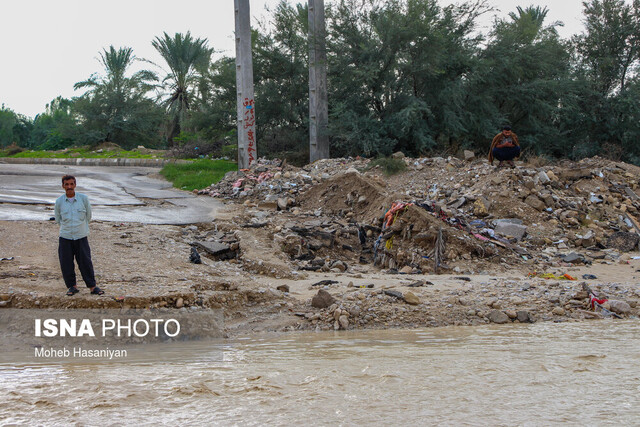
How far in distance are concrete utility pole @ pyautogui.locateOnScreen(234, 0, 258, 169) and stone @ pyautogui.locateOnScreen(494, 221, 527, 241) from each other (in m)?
9.11

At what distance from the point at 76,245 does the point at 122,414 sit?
278cm

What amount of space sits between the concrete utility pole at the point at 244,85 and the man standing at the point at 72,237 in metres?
12.2

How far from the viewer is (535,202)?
40.7 feet

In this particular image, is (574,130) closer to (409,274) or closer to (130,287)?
(409,274)

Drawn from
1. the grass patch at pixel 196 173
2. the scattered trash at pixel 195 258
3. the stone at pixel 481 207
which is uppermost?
the grass patch at pixel 196 173

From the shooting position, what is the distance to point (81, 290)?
6.49 meters

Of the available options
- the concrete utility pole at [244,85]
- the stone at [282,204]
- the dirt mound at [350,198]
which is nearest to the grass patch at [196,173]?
the concrete utility pole at [244,85]

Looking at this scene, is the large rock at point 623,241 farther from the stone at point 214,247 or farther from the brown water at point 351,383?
the stone at point 214,247

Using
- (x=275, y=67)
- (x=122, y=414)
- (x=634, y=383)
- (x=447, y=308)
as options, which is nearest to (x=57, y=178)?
(x=275, y=67)

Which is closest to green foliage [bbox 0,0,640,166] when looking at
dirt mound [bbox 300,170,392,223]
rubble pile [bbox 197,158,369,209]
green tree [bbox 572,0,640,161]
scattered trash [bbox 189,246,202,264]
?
green tree [bbox 572,0,640,161]

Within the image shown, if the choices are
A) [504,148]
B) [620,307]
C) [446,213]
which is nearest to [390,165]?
[504,148]

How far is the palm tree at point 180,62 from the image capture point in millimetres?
37084

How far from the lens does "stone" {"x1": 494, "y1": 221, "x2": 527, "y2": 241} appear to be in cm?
1109

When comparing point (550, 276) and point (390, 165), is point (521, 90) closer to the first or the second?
point (390, 165)
